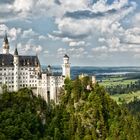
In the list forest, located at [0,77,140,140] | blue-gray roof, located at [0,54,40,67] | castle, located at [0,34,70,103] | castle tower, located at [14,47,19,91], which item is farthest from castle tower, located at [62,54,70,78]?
castle tower, located at [14,47,19,91]

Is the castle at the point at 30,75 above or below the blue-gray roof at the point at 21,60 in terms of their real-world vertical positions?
below

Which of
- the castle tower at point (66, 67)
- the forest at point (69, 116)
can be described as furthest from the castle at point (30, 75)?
the forest at point (69, 116)

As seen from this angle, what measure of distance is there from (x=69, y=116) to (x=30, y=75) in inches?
Answer: 970

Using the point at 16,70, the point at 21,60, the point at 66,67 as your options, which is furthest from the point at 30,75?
the point at 66,67

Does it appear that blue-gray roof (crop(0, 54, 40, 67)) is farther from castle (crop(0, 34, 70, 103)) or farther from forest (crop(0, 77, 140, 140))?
forest (crop(0, 77, 140, 140))

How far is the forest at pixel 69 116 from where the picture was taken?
140m

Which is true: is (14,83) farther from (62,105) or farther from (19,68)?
(62,105)

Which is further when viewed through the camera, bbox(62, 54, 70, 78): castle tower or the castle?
bbox(62, 54, 70, 78): castle tower

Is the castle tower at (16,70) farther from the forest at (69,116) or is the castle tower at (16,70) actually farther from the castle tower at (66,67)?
the castle tower at (66,67)

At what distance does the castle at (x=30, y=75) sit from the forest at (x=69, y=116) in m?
3.36

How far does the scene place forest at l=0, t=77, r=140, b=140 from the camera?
14050 centimetres

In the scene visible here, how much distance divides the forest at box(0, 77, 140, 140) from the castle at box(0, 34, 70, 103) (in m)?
3.36

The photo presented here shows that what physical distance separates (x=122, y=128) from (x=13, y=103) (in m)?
44.9

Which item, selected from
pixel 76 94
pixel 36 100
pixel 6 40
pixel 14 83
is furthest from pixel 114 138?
pixel 6 40
